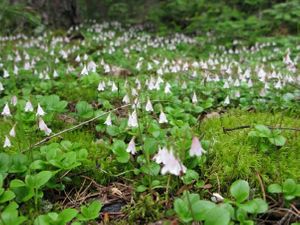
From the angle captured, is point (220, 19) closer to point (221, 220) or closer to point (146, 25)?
point (146, 25)

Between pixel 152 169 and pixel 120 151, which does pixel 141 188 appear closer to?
pixel 152 169

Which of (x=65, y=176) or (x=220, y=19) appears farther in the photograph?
(x=220, y=19)

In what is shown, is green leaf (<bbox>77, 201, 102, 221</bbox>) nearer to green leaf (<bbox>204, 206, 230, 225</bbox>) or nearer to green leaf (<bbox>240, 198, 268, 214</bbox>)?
green leaf (<bbox>204, 206, 230, 225</bbox>)

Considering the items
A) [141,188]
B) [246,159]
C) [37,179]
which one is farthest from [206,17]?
[37,179]

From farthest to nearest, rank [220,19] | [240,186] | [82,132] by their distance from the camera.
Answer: [220,19] < [82,132] < [240,186]

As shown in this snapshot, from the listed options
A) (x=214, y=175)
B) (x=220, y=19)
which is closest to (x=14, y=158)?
(x=214, y=175)

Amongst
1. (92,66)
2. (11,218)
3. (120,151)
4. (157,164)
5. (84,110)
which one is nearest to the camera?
(11,218)

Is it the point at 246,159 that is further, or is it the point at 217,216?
the point at 246,159
